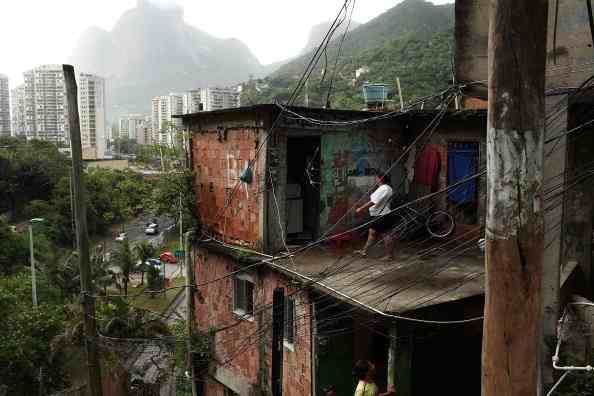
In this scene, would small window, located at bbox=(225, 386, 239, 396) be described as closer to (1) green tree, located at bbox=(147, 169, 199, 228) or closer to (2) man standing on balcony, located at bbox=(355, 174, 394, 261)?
(1) green tree, located at bbox=(147, 169, 199, 228)

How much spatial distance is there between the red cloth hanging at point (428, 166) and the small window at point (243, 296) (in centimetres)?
484

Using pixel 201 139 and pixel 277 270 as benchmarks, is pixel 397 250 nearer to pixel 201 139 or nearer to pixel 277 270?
pixel 277 270

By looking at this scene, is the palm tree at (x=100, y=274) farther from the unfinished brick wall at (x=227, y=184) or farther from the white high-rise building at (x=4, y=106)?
the white high-rise building at (x=4, y=106)

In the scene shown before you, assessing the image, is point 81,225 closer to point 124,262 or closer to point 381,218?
point 381,218

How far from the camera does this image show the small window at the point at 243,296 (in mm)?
12289

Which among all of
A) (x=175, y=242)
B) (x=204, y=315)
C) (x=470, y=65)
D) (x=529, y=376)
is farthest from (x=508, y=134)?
(x=175, y=242)

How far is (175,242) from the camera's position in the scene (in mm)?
54688

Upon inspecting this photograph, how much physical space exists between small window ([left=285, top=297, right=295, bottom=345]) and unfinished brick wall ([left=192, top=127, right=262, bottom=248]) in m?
1.61

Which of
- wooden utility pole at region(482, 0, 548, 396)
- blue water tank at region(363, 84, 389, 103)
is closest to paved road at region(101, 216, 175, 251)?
blue water tank at region(363, 84, 389, 103)

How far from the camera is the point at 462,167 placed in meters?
12.0

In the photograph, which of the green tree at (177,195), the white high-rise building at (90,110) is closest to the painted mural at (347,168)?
the green tree at (177,195)

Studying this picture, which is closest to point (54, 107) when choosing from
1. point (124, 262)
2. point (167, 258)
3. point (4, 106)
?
point (4, 106)

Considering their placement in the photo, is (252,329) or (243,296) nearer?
(252,329)

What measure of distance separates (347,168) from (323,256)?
2.35 meters
